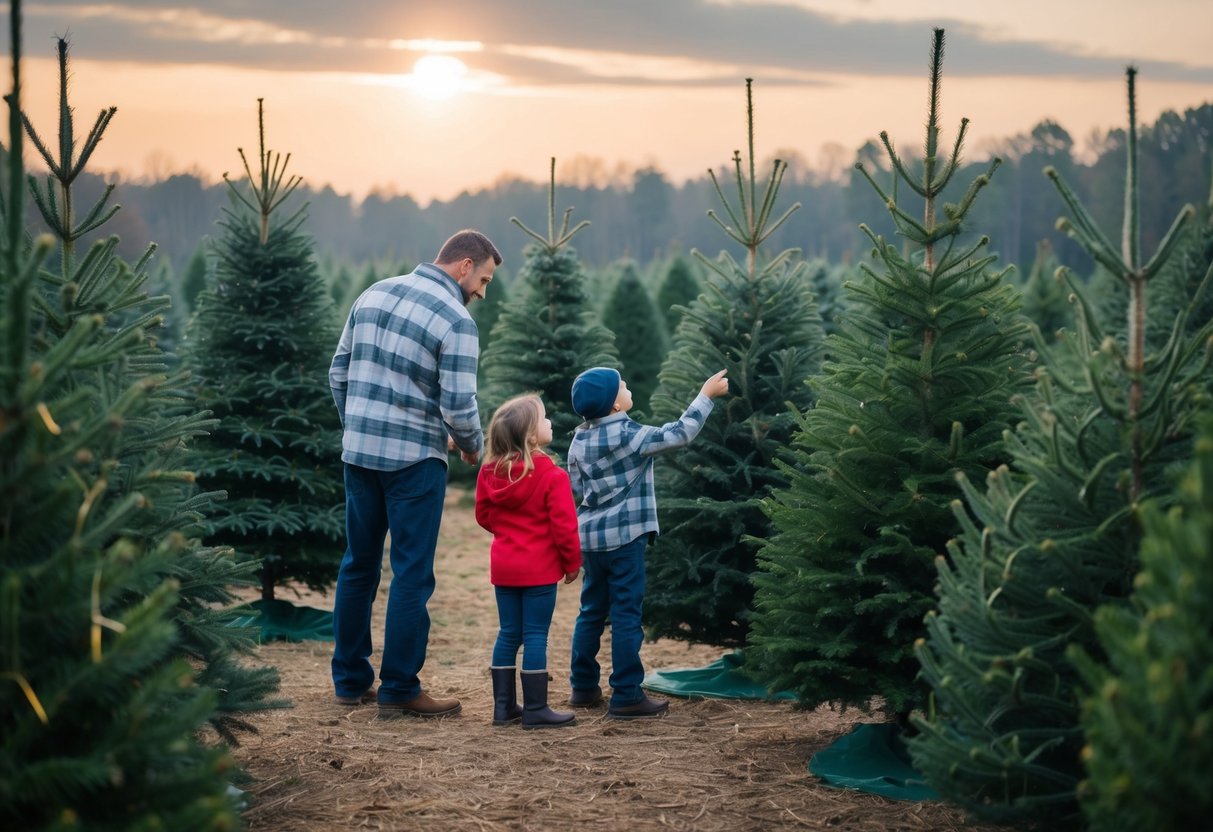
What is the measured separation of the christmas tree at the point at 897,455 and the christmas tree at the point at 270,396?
4.04m

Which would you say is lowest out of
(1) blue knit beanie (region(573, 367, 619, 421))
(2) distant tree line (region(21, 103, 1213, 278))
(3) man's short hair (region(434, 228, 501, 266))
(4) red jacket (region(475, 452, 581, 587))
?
(4) red jacket (region(475, 452, 581, 587))

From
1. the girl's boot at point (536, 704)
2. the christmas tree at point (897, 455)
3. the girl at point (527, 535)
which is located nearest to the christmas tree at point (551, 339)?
the girl at point (527, 535)

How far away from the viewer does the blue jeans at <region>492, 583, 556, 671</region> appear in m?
5.64

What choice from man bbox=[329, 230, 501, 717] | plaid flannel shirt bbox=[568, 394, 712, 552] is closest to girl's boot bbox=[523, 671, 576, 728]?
man bbox=[329, 230, 501, 717]

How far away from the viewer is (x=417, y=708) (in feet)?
19.4

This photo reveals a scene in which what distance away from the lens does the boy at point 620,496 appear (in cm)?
582

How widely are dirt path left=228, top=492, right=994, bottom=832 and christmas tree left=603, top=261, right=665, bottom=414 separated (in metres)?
11.3

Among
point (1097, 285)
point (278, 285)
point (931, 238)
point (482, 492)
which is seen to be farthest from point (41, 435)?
point (1097, 285)

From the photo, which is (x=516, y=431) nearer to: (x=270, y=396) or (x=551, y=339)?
(x=270, y=396)

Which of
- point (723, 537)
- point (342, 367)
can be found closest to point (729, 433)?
point (723, 537)

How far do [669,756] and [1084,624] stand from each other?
2248 millimetres

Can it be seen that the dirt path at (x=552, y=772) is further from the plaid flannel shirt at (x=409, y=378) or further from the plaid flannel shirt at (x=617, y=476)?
the plaid flannel shirt at (x=409, y=378)

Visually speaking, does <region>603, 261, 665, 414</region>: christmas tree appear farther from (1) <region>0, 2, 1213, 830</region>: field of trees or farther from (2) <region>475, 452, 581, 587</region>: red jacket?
(2) <region>475, 452, 581, 587</region>: red jacket

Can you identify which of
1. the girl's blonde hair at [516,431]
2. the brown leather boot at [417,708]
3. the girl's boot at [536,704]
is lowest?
the brown leather boot at [417,708]
